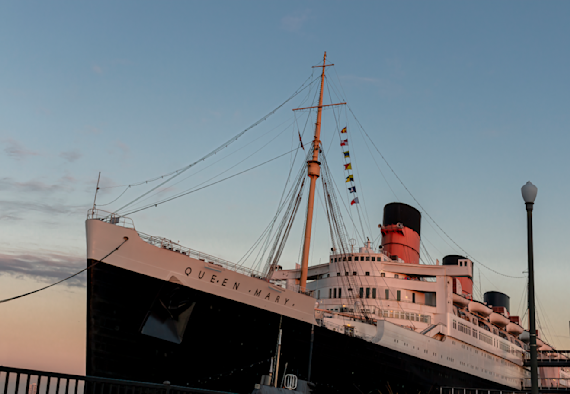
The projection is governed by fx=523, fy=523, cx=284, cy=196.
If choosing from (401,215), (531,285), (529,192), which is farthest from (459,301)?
(531,285)

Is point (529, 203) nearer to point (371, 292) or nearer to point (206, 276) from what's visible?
point (206, 276)

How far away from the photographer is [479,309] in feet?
157

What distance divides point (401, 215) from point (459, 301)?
845 centimetres

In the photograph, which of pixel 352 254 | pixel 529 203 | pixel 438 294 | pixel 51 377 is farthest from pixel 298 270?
pixel 51 377

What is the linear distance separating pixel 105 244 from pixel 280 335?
27.5ft

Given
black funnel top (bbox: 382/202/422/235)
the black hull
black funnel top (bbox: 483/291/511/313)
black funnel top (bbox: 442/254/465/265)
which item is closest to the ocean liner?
the black hull

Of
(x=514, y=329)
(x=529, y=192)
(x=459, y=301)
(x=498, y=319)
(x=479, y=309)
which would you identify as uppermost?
(x=529, y=192)

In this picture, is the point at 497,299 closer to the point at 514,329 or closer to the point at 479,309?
the point at 514,329

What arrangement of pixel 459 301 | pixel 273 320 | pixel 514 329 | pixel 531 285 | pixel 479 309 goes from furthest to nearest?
pixel 514 329 → pixel 479 309 → pixel 459 301 → pixel 273 320 → pixel 531 285

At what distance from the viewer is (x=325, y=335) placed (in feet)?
88.4

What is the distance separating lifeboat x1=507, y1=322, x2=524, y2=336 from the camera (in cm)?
5653

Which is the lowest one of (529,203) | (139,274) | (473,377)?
(473,377)

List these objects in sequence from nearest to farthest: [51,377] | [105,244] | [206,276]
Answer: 1. [51,377]
2. [105,244]
3. [206,276]

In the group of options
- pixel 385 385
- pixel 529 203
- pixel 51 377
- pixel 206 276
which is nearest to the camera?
pixel 51 377
